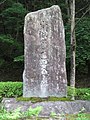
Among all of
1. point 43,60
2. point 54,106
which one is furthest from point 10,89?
point 54,106

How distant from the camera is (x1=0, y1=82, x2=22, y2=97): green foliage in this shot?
11.2 metres

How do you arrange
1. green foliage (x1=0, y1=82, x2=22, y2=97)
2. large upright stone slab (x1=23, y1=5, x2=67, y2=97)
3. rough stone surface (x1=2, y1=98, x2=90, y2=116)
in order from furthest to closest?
green foliage (x1=0, y1=82, x2=22, y2=97)
large upright stone slab (x1=23, y1=5, x2=67, y2=97)
rough stone surface (x1=2, y1=98, x2=90, y2=116)

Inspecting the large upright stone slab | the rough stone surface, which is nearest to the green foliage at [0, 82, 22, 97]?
the large upright stone slab

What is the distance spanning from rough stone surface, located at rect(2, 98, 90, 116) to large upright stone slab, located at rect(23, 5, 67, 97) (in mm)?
633

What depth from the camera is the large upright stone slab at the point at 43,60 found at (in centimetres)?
901

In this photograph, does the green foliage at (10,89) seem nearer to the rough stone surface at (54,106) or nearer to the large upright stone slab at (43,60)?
the large upright stone slab at (43,60)

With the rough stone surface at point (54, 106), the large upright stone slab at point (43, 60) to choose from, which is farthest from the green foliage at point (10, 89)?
the rough stone surface at point (54, 106)

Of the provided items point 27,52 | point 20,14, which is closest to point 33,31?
point 27,52

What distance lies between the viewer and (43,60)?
9.02m

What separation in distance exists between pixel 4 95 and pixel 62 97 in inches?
122

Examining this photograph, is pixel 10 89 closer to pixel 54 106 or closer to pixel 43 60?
pixel 43 60

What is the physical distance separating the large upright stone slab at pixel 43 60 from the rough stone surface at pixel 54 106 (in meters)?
0.63

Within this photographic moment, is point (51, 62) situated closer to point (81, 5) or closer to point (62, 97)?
point (62, 97)

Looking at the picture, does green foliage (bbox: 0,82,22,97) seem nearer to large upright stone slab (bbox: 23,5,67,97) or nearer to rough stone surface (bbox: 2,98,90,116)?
large upright stone slab (bbox: 23,5,67,97)
